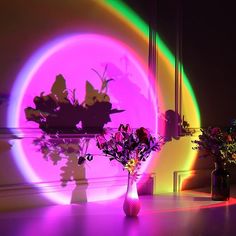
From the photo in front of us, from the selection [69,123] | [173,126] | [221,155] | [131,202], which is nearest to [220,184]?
[221,155]

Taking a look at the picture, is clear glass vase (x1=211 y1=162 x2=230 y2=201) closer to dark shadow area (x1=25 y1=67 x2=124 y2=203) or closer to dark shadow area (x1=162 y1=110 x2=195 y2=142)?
dark shadow area (x1=162 y1=110 x2=195 y2=142)

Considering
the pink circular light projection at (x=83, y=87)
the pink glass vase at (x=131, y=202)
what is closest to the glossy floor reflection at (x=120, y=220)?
the pink glass vase at (x=131, y=202)

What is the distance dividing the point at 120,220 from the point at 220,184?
767 mm

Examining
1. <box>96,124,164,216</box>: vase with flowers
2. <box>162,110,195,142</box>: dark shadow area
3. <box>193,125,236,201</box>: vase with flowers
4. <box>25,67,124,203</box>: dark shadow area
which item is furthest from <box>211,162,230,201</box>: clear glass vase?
<box>25,67,124,203</box>: dark shadow area

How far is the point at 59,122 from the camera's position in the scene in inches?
82.3

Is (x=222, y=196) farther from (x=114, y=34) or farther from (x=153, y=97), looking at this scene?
(x=114, y=34)

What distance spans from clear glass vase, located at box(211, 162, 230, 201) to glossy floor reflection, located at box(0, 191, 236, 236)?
88 millimetres

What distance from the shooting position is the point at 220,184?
7.66 feet

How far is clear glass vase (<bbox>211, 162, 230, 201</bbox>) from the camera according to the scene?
2.32 meters

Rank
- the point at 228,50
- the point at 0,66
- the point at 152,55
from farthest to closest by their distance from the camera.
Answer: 1. the point at 228,50
2. the point at 152,55
3. the point at 0,66

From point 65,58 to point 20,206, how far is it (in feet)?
Answer: 2.55

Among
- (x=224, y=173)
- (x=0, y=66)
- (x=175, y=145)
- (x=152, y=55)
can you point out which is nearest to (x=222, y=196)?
(x=224, y=173)

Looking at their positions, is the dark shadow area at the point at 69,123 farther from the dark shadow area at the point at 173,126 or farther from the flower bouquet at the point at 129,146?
the dark shadow area at the point at 173,126

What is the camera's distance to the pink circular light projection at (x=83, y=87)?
1993mm
